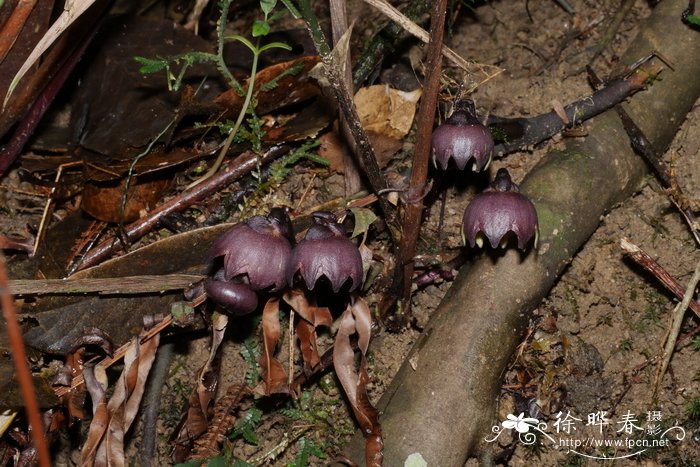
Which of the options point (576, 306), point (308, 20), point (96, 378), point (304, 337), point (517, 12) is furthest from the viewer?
Result: point (517, 12)

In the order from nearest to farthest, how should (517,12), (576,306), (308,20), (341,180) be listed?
(308,20) < (576,306) < (341,180) < (517,12)

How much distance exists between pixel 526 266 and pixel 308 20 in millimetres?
1087

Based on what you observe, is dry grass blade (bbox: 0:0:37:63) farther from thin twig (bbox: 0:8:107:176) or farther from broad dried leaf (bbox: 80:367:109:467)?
broad dried leaf (bbox: 80:367:109:467)

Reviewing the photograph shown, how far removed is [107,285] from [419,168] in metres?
1.09

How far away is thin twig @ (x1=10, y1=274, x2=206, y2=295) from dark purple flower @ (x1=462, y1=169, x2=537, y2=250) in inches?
36.4

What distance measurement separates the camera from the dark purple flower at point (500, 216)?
7.05 ft

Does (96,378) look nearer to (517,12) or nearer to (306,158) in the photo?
(306,158)

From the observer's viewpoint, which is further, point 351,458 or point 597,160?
point 597,160

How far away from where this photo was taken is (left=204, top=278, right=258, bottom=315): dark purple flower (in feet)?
6.93

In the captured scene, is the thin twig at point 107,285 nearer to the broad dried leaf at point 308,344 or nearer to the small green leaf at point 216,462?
the broad dried leaf at point 308,344

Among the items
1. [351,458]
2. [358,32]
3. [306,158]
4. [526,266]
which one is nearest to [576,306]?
[526,266]

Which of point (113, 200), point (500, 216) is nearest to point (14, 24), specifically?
point (113, 200)

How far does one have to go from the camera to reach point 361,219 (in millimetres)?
2279

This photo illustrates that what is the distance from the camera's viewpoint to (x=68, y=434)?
2508 millimetres
